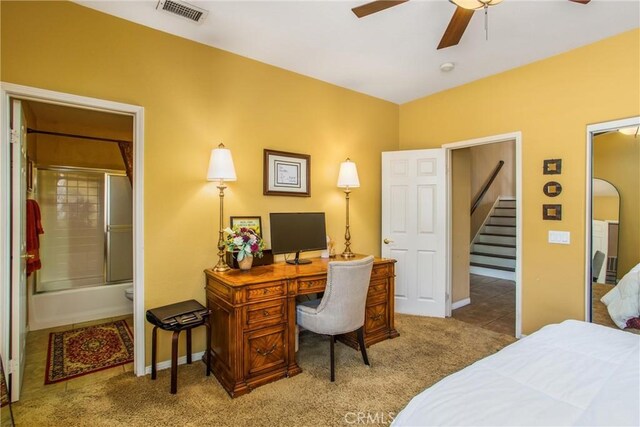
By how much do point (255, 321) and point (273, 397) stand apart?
1.71 ft

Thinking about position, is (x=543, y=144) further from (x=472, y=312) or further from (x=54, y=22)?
(x=54, y=22)

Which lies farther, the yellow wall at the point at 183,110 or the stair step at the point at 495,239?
the stair step at the point at 495,239

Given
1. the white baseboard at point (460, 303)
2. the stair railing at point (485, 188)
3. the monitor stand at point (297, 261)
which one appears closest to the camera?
the monitor stand at point (297, 261)

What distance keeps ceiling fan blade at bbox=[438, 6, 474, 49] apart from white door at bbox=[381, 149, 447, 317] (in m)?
1.62

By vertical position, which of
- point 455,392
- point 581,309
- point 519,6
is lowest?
point 581,309

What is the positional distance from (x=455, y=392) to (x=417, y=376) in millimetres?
1532

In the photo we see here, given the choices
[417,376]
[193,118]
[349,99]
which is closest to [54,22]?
[193,118]

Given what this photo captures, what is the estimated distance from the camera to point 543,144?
9.92 ft

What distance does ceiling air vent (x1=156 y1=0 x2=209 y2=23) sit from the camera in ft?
7.23

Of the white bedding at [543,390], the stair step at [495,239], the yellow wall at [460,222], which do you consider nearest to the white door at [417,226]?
the yellow wall at [460,222]

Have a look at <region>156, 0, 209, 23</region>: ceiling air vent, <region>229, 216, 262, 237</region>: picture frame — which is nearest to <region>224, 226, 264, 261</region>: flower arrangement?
<region>229, 216, 262, 237</region>: picture frame

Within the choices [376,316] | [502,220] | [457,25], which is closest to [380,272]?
[376,316]

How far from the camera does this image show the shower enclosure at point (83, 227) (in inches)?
153

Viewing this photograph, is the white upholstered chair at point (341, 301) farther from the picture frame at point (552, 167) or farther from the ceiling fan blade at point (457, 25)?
the picture frame at point (552, 167)
